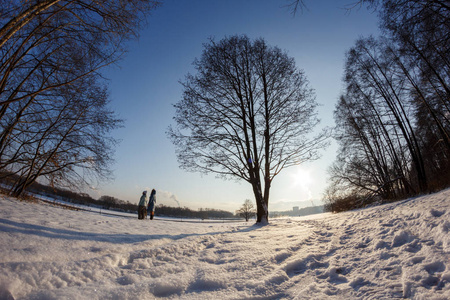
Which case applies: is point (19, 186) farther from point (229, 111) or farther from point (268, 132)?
point (268, 132)

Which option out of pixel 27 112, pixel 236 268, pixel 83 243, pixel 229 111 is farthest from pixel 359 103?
pixel 27 112

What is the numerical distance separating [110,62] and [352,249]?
526 centimetres

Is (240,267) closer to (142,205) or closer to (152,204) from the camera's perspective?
(142,205)

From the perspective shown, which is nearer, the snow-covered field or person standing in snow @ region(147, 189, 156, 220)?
the snow-covered field

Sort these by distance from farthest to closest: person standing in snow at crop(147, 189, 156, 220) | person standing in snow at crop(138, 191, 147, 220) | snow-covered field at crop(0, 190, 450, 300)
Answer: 1. person standing in snow at crop(147, 189, 156, 220)
2. person standing in snow at crop(138, 191, 147, 220)
3. snow-covered field at crop(0, 190, 450, 300)

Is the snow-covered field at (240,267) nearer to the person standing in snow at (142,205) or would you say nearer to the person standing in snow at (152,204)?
the person standing in snow at (142,205)

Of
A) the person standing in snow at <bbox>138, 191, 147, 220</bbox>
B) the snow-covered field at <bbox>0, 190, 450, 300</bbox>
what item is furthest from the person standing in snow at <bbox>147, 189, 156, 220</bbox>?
the snow-covered field at <bbox>0, 190, 450, 300</bbox>

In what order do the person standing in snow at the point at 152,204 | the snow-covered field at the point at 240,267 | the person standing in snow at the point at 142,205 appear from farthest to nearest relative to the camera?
1. the person standing in snow at the point at 152,204
2. the person standing in snow at the point at 142,205
3. the snow-covered field at the point at 240,267

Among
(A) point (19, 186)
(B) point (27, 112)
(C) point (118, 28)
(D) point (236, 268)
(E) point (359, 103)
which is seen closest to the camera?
(D) point (236, 268)

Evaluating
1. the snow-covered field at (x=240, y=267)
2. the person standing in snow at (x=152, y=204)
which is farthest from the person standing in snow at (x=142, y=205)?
the snow-covered field at (x=240, y=267)

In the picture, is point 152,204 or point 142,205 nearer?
point 142,205

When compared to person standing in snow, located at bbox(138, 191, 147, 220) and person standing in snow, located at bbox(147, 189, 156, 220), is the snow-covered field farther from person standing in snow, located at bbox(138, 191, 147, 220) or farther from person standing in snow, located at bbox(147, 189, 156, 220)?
person standing in snow, located at bbox(147, 189, 156, 220)

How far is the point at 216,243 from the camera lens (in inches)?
146

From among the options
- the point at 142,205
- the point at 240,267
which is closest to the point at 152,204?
the point at 142,205
